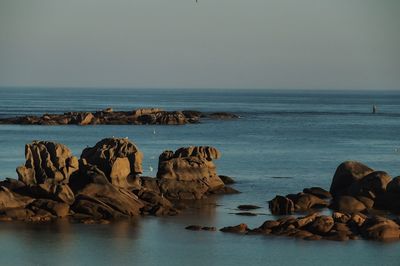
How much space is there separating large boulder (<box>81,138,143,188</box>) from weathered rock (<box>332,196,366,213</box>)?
13.9m

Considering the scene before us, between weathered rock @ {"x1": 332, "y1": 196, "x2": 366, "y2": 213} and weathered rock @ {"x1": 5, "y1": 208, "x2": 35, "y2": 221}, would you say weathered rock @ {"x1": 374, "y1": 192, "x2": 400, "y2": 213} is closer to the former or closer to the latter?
weathered rock @ {"x1": 332, "y1": 196, "x2": 366, "y2": 213}

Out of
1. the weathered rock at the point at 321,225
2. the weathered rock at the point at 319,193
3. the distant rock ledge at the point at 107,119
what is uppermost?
the weathered rock at the point at 321,225

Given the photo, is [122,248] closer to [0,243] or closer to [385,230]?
[0,243]

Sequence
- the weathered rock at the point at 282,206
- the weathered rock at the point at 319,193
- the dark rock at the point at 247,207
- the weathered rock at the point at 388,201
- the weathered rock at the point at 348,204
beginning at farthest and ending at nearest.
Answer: the weathered rock at the point at 319,193, the dark rock at the point at 247,207, the weathered rock at the point at 388,201, the weathered rock at the point at 348,204, the weathered rock at the point at 282,206

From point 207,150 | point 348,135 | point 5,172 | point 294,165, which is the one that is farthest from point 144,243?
point 348,135

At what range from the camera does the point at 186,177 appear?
72.7 m

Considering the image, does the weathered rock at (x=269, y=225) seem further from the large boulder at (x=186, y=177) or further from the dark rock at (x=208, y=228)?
the large boulder at (x=186, y=177)

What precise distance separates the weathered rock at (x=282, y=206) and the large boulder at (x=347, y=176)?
21.0ft

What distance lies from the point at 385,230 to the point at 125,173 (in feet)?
65.2

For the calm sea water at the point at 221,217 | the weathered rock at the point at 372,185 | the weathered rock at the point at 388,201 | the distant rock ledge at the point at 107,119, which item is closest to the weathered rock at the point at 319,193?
the calm sea water at the point at 221,217

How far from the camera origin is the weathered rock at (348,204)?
214ft

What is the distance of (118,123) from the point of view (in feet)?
563

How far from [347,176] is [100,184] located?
1828 cm

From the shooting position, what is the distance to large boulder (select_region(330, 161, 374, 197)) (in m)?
→ 70.3
